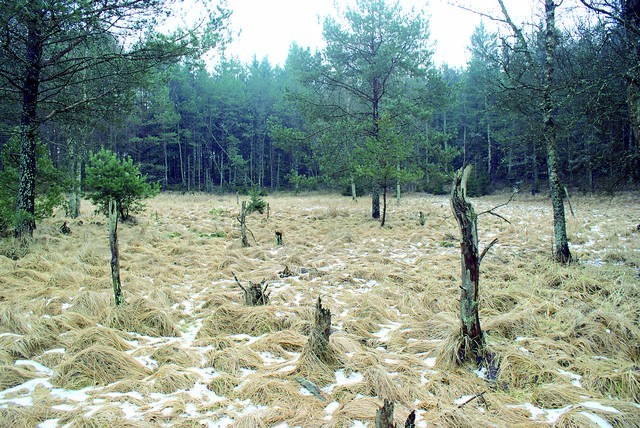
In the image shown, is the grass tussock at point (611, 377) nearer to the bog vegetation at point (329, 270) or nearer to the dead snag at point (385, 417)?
the bog vegetation at point (329, 270)

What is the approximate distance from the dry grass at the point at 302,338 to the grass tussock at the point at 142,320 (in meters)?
0.02

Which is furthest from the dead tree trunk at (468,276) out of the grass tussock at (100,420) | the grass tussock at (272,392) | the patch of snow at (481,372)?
the grass tussock at (100,420)

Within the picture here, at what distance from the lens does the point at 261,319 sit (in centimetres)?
460

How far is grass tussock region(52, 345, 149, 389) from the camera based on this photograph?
3121 millimetres

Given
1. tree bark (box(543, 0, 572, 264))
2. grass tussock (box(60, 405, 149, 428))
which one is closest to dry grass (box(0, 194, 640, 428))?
grass tussock (box(60, 405, 149, 428))

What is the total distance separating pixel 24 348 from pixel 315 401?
311cm

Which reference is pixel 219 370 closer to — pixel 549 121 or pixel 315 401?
pixel 315 401

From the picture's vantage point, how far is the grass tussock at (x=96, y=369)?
10.2 ft

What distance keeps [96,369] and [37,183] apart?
7.75 meters

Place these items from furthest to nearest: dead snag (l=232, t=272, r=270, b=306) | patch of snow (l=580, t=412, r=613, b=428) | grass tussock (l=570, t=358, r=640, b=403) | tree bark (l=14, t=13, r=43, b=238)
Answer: tree bark (l=14, t=13, r=43, b=238) < dead snag (l=232, t=272, r=270, b=306) < grass tussock (l=570, t=358, r=640, b=403) < patch of snow (l=580, t=412, r=613, b=428)

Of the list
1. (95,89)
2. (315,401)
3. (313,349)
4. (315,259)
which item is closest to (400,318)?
(313,349)

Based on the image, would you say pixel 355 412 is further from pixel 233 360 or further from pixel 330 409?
pixel 233 360

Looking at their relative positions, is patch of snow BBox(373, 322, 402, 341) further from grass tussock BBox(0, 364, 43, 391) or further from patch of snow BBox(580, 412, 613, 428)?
grass tussock BBox(0, 364, 43, 391)

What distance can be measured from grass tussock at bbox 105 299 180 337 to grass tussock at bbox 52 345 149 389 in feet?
2.82
